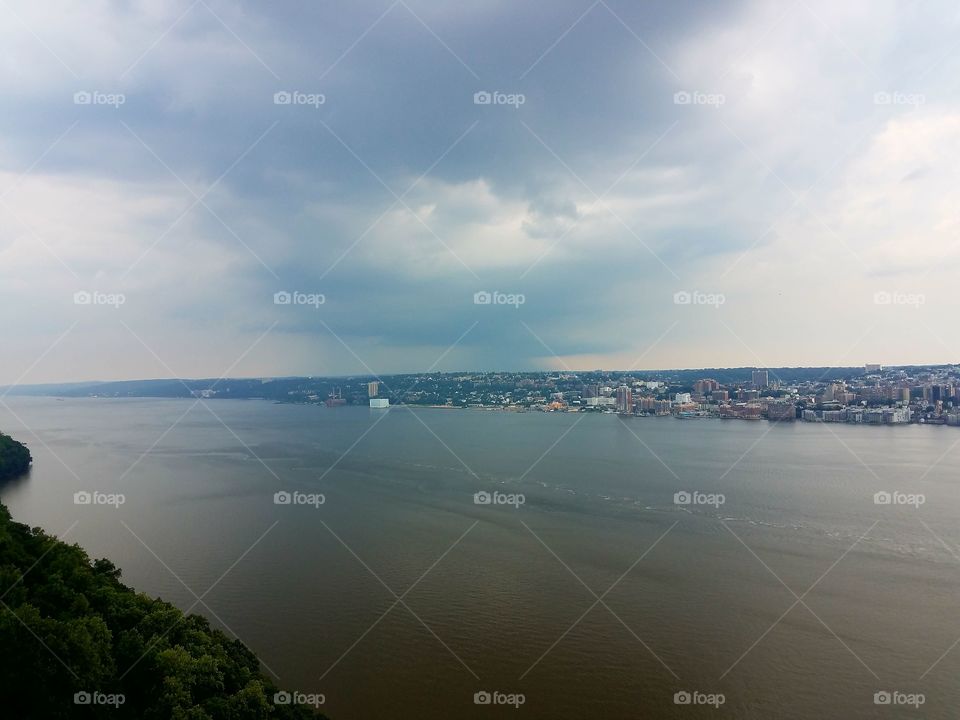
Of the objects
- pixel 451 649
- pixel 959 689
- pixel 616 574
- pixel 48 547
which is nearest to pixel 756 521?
pixel 616 574

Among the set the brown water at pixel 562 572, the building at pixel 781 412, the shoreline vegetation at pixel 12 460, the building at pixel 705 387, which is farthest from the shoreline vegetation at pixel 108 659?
the building at pixel 705 387

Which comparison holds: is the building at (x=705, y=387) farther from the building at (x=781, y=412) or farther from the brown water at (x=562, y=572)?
the brown water at (x=562, y=572)

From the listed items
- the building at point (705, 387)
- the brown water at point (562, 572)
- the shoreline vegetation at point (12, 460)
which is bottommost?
the brown water at point (562, 572)

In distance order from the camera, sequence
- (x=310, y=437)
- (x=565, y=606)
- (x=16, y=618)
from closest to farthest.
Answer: (x=16, y=618) < (x=565, y=606) < (x=310, y=437)

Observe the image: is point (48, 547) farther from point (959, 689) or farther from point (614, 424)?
point (614, 424)

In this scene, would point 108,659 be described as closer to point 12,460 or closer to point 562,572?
point 562,572

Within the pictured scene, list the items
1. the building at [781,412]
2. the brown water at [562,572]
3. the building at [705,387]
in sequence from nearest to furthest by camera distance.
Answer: the brown water at [562,572] < the building at [781,412] < the building at [705,387]
